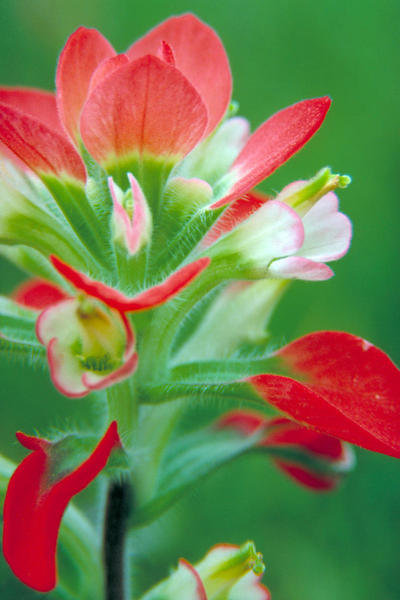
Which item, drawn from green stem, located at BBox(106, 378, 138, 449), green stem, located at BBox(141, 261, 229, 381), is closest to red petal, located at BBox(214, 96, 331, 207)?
green stem, located at BBox(141, 261, 229, 381)

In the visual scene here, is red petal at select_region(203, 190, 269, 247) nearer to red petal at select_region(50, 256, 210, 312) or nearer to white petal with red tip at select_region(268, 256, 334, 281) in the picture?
white petal with red tip at select_region(268, 256, 334, 281)

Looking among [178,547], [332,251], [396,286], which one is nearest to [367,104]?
[396,286]

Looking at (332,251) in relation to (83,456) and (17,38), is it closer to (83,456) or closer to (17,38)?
(83,456)

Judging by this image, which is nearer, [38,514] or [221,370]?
→ [38,514]

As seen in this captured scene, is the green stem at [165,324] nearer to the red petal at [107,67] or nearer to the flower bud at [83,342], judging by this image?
the flower bud at [83,342]

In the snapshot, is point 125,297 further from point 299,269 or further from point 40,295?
point 40,295

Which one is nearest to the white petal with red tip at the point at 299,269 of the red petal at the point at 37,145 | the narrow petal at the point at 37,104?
the red petal at the point at 37,145

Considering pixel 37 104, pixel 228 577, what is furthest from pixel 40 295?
pixel 228 577
